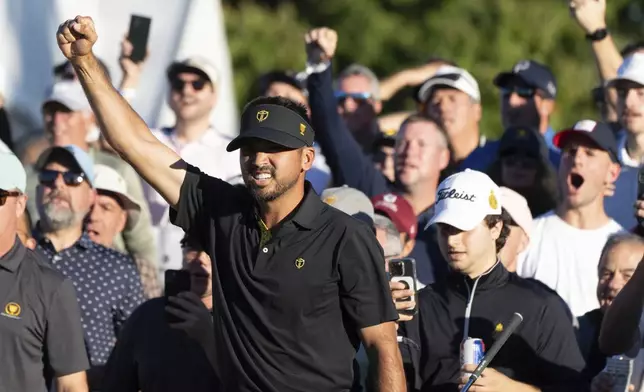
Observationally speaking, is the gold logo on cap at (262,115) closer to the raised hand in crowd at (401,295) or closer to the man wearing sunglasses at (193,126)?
the raised hand in crowd at (401,295)

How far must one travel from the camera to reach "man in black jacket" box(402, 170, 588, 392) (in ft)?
27.0

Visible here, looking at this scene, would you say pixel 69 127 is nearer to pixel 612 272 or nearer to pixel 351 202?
pixel 351 202

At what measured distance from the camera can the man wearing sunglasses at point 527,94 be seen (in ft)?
37.9

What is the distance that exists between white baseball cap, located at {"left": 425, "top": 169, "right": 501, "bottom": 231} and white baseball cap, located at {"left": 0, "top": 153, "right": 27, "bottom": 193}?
191 cm

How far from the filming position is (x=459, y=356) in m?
8.19

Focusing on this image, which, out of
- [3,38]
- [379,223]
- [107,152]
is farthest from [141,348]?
[3,38]

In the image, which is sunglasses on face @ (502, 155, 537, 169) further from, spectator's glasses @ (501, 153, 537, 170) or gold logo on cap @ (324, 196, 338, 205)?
gold logo on cap @ (324, 196, 338, 205)

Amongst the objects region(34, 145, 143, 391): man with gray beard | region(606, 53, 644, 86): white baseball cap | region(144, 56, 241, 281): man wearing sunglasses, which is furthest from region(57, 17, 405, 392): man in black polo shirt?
region(144, 56, 241, 281): man wearing sunglasses

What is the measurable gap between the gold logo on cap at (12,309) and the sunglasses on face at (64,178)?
7.85 feet

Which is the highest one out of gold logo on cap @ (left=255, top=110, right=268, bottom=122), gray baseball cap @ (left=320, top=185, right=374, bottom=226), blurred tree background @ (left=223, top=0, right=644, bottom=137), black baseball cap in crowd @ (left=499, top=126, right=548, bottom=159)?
blurred tree background @ (left=223, top=0, right=644, bottom=137)

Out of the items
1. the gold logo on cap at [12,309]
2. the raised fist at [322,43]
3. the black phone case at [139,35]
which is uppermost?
the black phone case at [139,35]

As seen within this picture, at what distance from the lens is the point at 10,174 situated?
8.05 m

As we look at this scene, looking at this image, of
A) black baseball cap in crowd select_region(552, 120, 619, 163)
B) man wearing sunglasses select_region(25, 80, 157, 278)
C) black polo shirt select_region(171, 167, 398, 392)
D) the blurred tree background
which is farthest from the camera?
the blurred tree background

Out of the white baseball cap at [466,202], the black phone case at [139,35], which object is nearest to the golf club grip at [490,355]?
the white baseball cap at [466,202]
